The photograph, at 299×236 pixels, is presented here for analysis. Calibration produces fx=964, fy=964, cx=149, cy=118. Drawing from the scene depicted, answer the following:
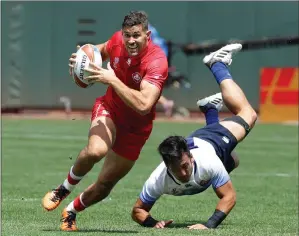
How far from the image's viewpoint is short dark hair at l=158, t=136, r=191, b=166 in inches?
378

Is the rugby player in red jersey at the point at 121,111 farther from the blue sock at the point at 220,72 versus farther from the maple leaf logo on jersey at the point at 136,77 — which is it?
the blue sock at the point at 220,72

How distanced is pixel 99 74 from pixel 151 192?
1483 millimetres

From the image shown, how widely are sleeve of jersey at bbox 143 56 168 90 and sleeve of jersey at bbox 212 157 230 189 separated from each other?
→ 39.6 inches

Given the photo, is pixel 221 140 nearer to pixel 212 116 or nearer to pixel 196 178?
pixel 196 178

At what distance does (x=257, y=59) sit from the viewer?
35.2 meters

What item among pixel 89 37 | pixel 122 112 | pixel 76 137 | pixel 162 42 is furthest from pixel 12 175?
pixel 89 37

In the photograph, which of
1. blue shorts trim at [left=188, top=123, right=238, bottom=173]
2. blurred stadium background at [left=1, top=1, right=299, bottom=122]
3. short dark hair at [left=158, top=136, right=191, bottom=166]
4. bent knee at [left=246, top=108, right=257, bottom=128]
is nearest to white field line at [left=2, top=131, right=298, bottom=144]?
blurred stadium background at [left=1, top=1, right=299, bottom=122]

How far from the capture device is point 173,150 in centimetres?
959

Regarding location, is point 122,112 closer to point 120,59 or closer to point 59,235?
point 120,59

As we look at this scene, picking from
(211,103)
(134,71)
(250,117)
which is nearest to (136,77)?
(134,71)

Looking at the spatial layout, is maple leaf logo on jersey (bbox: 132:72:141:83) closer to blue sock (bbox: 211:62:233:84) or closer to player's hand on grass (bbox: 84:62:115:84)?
player's hand on grass (bbox: 84:62:115:84)

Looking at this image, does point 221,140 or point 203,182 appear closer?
point 203,182

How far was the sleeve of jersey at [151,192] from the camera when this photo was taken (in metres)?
10.2

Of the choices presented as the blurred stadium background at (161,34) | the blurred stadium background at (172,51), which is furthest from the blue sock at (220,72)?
the blurred stadium background at (161,34)
